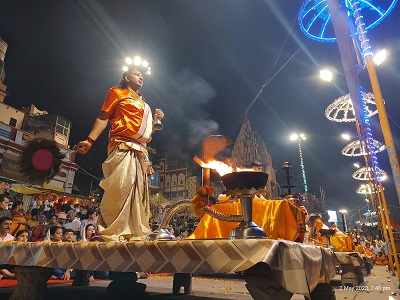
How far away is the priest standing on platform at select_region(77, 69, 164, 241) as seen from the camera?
125 inches

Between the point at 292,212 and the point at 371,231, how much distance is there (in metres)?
32.2

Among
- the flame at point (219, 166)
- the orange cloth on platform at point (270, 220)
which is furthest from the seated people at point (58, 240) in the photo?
the flame at point (219, 166)

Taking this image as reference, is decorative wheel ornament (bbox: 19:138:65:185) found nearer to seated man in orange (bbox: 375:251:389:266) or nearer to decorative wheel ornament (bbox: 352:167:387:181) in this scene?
decorative wheel ornament (bbox: 352:167:387:181)

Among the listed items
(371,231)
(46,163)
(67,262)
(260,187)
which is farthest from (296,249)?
(371,231)

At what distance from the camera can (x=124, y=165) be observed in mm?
3312

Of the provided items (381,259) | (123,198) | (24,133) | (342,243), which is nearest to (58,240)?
(123,198)

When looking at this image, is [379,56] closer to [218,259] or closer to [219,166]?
[219,166]

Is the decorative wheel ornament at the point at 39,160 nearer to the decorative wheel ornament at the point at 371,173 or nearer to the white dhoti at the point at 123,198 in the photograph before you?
the white dhoti at the point at 123,198

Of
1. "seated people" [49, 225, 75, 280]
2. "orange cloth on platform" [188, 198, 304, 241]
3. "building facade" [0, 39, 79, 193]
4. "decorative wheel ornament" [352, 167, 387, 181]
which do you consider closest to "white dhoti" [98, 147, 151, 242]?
Answer: "orange cloth on platform" [188, 198, 304, 241]

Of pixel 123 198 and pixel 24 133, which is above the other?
pixel 24 133

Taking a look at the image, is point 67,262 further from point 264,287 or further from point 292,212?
point 292,212

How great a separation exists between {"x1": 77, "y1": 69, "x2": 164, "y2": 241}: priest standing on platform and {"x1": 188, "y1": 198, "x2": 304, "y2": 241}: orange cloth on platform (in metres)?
1.83

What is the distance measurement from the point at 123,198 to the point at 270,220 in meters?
2.82

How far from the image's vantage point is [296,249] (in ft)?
4.68
